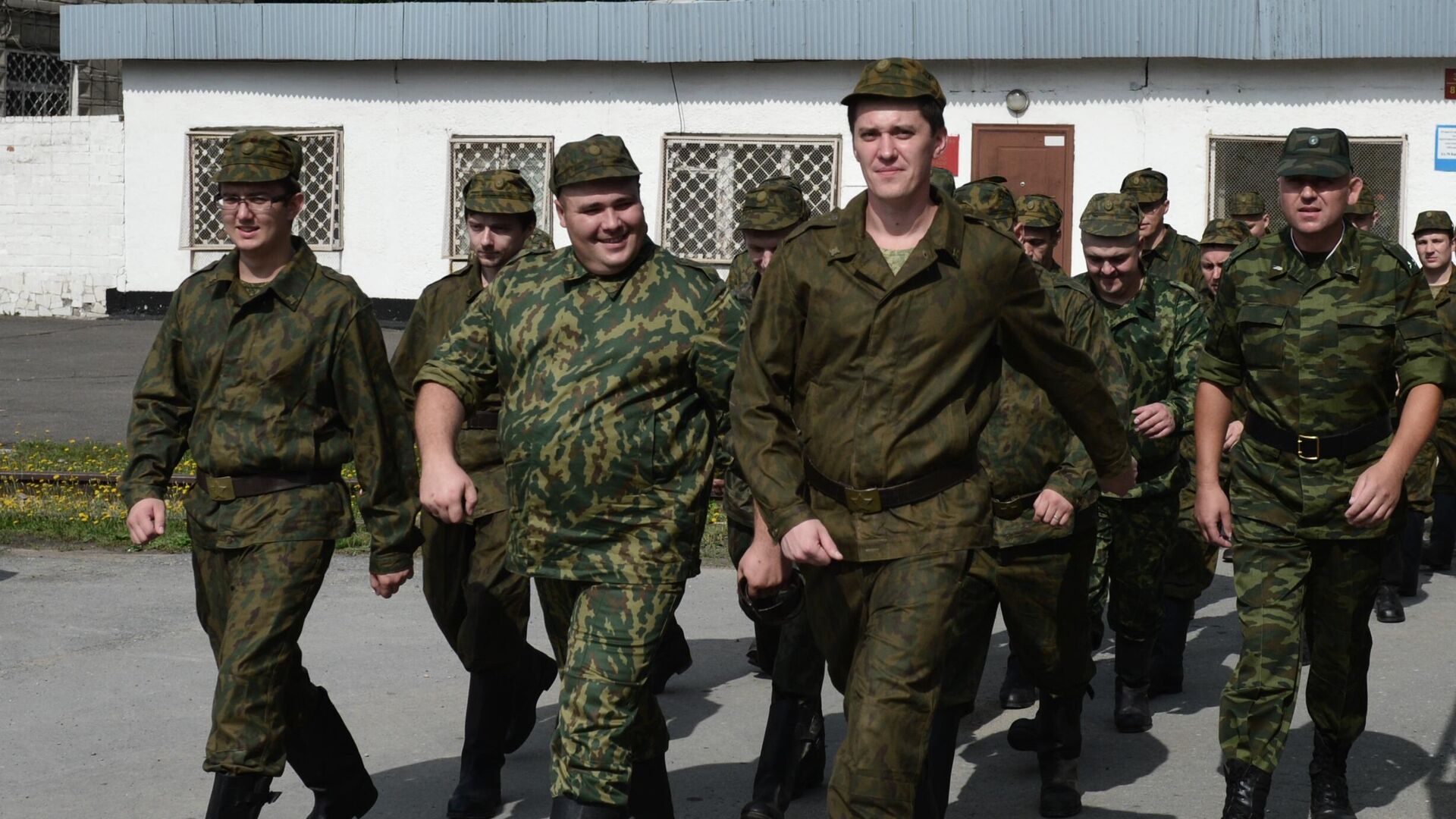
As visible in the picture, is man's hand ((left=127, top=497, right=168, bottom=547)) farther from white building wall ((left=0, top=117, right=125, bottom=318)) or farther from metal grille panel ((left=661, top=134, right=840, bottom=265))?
white building wall ((left=0, top=117, right=125, bottom=318))

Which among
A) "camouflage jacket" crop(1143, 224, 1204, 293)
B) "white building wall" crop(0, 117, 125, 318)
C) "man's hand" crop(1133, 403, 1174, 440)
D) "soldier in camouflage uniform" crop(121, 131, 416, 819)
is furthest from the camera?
"white building wall" crop(0, 117, 125, 318)

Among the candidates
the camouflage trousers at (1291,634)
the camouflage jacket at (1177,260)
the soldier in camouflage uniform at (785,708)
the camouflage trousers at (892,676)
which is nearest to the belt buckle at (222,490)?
the soldier in camouflage uniform at (785,708)

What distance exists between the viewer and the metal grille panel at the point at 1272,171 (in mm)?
18516

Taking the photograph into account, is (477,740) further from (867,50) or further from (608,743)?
(867,50)

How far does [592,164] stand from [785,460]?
42.0 inches

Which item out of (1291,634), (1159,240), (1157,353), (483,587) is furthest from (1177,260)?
(483,587)

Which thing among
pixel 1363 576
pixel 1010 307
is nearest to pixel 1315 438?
pixel 1363 576

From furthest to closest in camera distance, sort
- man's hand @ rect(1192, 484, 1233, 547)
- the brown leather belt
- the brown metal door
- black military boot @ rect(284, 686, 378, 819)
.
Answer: the brown metal door, the brown leather belt, man's hand @ rect(1192, 484, 1233, 547), black military boot @ rect(284, 686, 378, 819)

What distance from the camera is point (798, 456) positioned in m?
4.47

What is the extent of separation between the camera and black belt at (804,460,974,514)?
4375 millimetres

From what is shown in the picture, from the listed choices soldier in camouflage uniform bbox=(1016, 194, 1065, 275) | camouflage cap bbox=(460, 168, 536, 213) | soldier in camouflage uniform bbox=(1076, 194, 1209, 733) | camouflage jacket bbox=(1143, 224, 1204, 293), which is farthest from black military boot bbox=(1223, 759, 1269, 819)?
camouflage jacket bbox=(1143, 224, 1204, 293)

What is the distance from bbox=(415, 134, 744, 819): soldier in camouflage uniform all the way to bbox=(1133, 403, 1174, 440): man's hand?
2.53 meters

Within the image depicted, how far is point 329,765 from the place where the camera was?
559cm

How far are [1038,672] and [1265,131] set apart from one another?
13939mm
